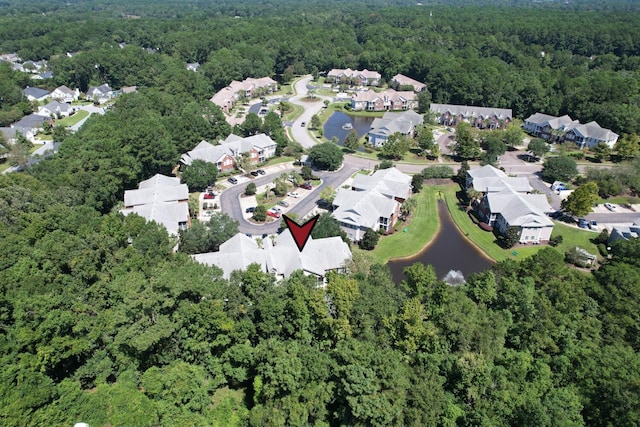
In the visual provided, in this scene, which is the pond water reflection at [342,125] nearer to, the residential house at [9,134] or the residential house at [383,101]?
the residential house at [383,101]

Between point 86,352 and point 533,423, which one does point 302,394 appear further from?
point 86,352

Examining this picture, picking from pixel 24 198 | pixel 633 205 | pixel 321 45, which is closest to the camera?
pixel 24 198

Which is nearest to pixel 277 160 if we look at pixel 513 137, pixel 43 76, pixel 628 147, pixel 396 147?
pixel 396 147

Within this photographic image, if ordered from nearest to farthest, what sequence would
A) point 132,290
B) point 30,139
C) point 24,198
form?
point 132,290 < point 24,198 < point 30,139

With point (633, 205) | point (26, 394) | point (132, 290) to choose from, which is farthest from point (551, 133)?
point (26, 394)

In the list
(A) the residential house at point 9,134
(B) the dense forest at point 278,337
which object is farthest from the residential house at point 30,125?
(B) the dense forest at point 278,337

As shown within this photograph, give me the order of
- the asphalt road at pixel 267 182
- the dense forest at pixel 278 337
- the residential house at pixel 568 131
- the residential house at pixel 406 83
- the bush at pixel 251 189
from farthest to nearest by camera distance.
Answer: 1. the residential house at pixel 406 83
2. the residential house at pixel 568 131
3. the bush at pixel 251 189
4. the asphalt road at pixel 267 182
5. the dense forest at pixel 278 337
